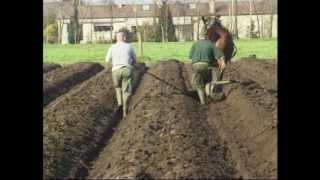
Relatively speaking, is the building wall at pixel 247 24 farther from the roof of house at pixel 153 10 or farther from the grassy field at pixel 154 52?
the grassy field at pixel 154 52

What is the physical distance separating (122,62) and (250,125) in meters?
3.09

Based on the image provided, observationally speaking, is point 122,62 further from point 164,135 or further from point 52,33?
point 52,33

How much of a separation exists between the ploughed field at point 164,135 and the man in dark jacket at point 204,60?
67 centimetres

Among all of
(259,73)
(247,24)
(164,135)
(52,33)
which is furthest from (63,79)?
(247,24)

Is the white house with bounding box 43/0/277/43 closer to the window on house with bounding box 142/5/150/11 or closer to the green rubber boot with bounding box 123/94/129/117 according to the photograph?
the window on house with bounding box 142/5/150/11

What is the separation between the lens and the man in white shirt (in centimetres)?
1355

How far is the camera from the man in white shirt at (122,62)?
13.5 m

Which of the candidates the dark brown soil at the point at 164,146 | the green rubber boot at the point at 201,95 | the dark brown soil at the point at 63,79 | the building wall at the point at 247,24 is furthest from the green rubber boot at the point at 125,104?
the building wall at the point at 247,24

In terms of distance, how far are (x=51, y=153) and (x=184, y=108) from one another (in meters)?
4.44

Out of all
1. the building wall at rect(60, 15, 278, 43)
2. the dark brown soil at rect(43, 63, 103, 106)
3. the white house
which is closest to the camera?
the dark brown soil at rect(43, 63, 103, 106)

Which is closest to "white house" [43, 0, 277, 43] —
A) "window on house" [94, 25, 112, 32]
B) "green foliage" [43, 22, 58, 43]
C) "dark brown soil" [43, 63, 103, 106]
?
"window on house" [94, 25, 112, 32]
